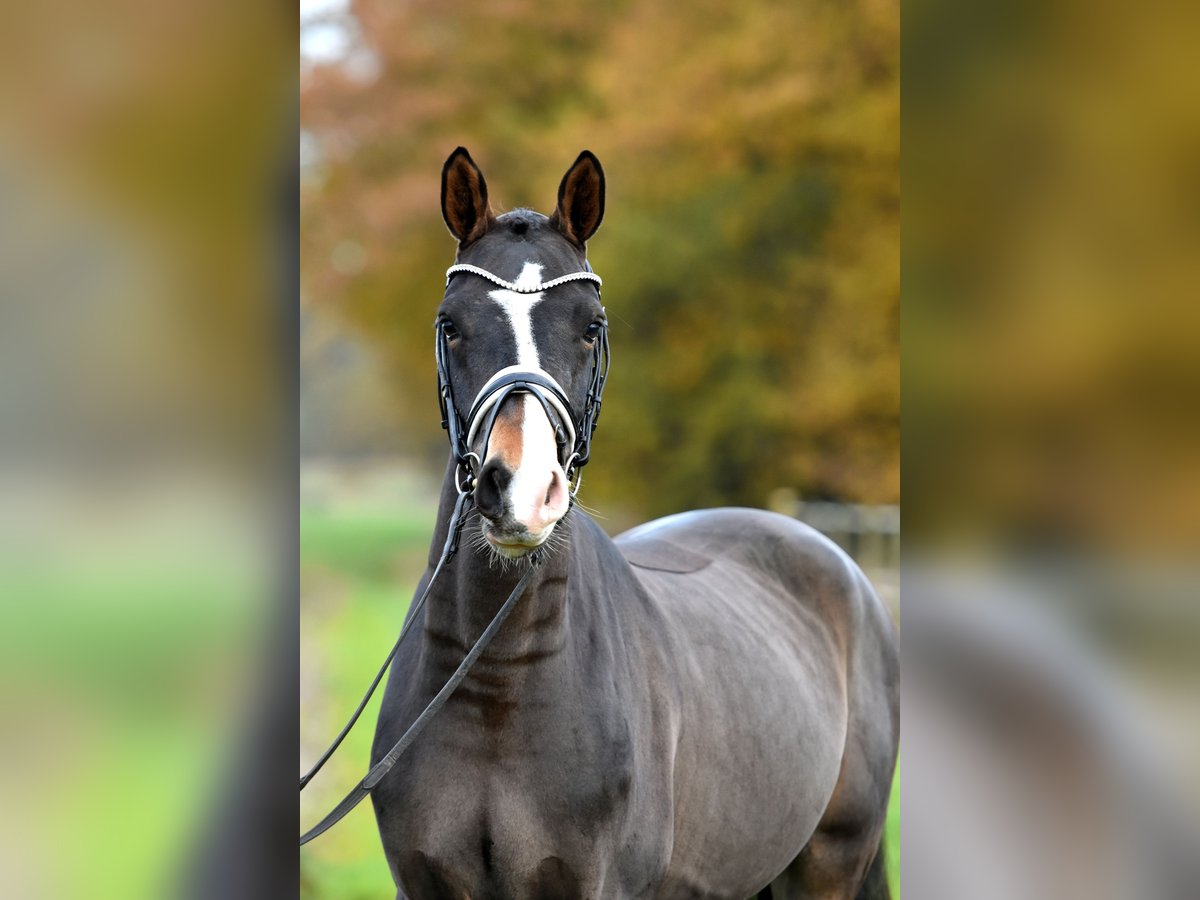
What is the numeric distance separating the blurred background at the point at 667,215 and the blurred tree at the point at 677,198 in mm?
19

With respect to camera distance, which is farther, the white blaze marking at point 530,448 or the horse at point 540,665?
the horse at point 540,665

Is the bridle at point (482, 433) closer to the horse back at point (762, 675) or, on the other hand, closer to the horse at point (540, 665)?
the horse at point (540, 665)

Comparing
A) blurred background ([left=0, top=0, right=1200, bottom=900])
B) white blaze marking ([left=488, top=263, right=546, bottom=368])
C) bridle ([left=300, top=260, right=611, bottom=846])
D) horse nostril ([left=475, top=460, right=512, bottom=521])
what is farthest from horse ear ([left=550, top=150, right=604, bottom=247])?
blurred background ([left=0, top=0, right=1200, bottom=900])

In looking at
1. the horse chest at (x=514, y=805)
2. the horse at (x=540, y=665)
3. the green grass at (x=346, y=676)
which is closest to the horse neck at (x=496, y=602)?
the horse at (x=540, y=665)

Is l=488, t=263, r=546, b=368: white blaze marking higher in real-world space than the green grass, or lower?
higher

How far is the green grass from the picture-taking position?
6.68 metres

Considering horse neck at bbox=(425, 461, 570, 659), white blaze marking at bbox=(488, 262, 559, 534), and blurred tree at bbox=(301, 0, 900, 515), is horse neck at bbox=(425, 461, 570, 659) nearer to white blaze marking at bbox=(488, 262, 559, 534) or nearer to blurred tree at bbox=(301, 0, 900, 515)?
white blaze marking at bbox=(488, 262, 559, 534)

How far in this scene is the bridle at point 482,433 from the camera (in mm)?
2264

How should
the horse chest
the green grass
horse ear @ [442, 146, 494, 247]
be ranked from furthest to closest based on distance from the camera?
the green grass
horse ear @ [442, 146, 494, 247]
the horse chest

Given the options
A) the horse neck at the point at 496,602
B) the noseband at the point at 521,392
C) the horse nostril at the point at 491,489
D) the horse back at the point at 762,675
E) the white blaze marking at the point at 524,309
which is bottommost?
the horse back at the point at 762,675

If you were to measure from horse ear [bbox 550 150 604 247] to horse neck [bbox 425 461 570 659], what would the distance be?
67 centimetres
